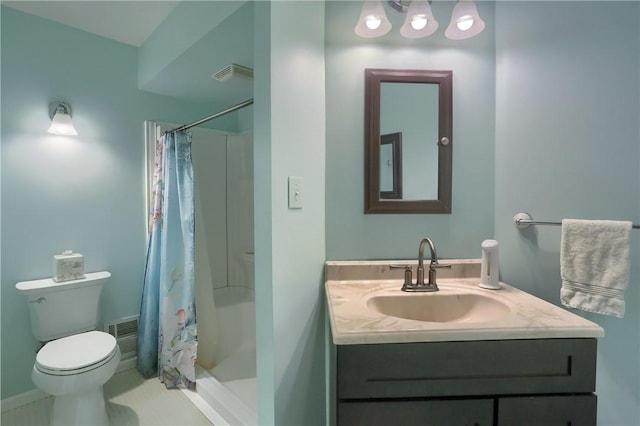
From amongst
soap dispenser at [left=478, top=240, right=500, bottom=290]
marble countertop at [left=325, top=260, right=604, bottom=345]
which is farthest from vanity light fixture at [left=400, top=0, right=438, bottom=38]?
marble countertop at [left=325, top=260, right=604, bottom=345]

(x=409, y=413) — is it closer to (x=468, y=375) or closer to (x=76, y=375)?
(x=468, y=375)

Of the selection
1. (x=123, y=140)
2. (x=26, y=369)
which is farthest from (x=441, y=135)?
(x=26, y=369)

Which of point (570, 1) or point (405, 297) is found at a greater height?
point (570, 1)

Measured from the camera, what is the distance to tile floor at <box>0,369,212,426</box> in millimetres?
1542

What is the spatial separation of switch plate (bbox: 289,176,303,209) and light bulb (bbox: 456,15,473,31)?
0.92m

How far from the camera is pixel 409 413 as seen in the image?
30.7 inches

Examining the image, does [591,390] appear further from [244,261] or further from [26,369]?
[26,369]

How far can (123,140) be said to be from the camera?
1938 millimetres

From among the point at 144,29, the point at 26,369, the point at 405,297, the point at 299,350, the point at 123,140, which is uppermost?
the point at 144,29

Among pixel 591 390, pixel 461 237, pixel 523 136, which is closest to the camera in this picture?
pixel 591 390

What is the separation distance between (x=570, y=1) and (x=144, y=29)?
2183 millimetres

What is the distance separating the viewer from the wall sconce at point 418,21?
3.76 ft

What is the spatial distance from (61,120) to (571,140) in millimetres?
2544

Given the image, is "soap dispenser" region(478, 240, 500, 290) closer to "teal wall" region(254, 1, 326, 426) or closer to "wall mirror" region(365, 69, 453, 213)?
"wall mirror" region(365, 69, 453, 213)
